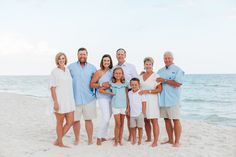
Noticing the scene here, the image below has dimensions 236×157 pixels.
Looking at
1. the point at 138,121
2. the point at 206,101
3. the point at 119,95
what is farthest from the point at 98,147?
the point at 206,101

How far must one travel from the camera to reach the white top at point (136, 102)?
6.03m

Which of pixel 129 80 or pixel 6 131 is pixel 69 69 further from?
pixel 6 131

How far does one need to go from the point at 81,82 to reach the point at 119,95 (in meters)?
0.77

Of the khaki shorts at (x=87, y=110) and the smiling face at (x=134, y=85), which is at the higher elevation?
the smiling face at (x=134, y=85)

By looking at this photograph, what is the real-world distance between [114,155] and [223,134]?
394cm

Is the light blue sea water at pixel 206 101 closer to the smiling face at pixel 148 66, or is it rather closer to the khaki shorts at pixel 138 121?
the khaki shorts at pixel 138 121

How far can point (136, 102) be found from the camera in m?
6.04

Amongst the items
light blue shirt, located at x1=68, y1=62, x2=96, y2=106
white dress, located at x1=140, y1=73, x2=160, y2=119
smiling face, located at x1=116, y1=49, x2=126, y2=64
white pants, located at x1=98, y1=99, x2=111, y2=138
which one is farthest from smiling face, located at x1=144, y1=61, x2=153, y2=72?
light blue shirt, located at x1=68, y1=62, x2=96, y2=106

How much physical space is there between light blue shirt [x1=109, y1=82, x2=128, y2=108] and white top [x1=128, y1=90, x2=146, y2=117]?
0.16 m

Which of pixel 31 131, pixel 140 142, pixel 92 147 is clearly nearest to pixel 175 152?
pixel 140 142

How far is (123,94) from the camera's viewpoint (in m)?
5.96

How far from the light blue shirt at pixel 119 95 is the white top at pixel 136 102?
162 millimetres

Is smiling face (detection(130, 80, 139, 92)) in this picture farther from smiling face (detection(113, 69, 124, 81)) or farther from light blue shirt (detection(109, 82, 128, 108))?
smiling face (detection(113, 69, 124, 81))

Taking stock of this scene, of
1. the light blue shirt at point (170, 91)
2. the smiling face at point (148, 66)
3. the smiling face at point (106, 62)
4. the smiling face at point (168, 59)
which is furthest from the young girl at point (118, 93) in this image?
the smiling face at point (168, 59)
